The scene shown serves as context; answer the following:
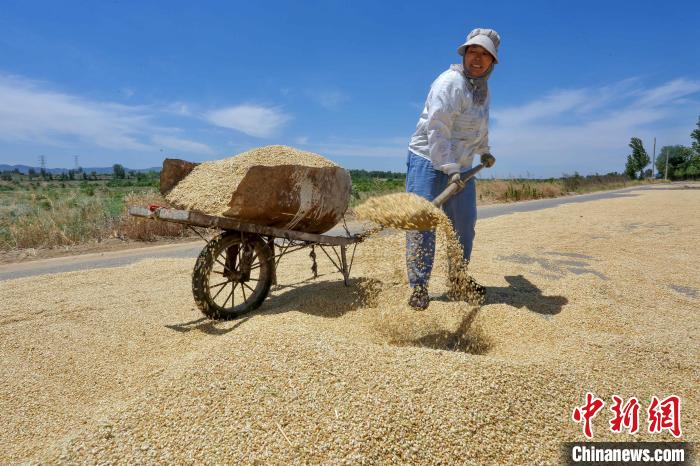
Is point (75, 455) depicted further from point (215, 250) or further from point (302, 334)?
point (215, 250)

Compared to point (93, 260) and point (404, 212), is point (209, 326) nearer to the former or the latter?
point (404, 212)

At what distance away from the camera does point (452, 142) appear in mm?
3104

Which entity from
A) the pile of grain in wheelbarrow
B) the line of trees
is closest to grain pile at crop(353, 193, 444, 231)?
the pile of grain in wheelbarrow

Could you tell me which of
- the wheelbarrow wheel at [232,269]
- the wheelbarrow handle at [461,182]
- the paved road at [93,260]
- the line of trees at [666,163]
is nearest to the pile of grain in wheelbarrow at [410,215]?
the wheelbarrow handle at [461,182]

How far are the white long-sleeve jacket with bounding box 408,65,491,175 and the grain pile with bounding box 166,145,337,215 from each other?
736 millimetres

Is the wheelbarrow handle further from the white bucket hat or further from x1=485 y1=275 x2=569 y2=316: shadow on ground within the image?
x1=485 y1=275 x2=569 y2=316: shadow on ground

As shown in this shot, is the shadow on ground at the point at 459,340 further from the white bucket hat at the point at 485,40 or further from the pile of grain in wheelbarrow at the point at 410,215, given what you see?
the white bucket hat at the point at 485,40

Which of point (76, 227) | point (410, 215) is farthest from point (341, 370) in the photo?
point (76, 227)

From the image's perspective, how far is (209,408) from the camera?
1.75m

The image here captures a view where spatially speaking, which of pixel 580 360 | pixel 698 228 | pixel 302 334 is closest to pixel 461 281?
pixel 580 360

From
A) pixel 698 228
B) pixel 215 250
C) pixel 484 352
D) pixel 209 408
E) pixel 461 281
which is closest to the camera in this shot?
pixel 209 408

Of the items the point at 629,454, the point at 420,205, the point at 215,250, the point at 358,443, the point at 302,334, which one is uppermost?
the point at 420,205

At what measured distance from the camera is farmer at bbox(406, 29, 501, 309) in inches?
113

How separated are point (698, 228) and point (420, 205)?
6.63 m
